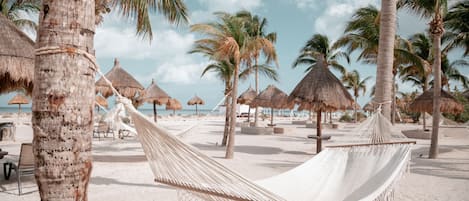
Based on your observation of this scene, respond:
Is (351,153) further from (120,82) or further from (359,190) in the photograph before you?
(120,82)

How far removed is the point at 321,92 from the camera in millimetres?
6566

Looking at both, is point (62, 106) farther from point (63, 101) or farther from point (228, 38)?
point (228, 38)

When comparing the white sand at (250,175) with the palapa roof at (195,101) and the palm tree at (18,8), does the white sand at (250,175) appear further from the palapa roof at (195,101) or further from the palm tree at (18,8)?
the palapa roof at (195,101)

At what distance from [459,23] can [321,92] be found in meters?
3.56

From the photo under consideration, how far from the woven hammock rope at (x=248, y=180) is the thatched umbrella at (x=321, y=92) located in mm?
3240

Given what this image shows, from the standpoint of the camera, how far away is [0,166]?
4.68 meters

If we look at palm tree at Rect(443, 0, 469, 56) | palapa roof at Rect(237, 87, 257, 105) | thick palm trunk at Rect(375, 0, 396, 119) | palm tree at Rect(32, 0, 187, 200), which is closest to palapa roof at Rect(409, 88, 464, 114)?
palm tree at Rect(443, 0, 469, 56)

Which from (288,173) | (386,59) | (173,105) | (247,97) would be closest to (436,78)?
(386,59)

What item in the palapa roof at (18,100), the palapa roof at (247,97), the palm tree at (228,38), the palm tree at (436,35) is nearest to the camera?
the palm tree at (228,38)

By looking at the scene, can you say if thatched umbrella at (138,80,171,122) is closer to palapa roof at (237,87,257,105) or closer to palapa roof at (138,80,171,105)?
palapa roof at (138,80,171,105)

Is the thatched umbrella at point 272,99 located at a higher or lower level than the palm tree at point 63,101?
higher

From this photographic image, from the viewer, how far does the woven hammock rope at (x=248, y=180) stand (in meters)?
1.68

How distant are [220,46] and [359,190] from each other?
3634 millimetres

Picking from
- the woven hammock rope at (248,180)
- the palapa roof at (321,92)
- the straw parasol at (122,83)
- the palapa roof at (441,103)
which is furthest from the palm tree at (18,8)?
the palapa roof at (441,103)
